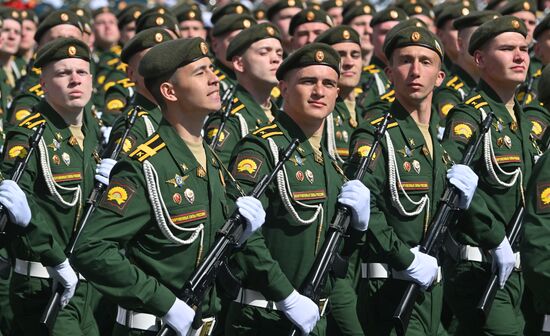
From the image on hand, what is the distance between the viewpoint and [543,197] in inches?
248

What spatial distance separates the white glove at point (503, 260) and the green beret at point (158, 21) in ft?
14.7

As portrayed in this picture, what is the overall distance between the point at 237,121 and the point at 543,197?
13.6 feet

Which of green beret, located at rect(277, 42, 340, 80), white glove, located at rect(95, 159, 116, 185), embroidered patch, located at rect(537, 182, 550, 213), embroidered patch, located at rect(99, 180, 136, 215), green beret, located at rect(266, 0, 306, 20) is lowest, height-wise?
white glove, located at rect(95, 159, 116, 185)

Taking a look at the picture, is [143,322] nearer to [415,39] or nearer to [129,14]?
[415,39]

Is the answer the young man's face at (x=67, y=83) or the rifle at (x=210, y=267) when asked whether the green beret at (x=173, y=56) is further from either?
the young man's face at (x=67, y=83)

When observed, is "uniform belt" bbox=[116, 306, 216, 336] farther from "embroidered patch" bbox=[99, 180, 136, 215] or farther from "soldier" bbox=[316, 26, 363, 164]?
"soldier" bbox=[316, 26, 363, 164]

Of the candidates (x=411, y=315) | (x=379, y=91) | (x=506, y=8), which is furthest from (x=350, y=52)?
(x=411, y=315)

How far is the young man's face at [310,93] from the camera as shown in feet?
25.5

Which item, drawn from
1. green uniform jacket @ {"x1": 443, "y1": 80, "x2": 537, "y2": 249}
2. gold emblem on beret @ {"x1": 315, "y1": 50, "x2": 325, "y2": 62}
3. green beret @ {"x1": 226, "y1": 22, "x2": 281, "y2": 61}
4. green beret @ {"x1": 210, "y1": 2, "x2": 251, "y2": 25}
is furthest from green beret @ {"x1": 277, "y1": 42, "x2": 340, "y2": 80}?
green beret @ {"x1": 210, "y1": 2, "x2": 251, "y2": 25}

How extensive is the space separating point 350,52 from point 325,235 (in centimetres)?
397

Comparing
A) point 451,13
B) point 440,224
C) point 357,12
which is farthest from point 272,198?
point 357,12

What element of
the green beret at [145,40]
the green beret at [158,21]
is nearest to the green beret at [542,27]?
the green beret at [158,21]

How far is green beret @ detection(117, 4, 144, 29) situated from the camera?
15023 millimetres

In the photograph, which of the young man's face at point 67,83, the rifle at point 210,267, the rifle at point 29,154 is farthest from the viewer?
the young man's face at point 67,83
